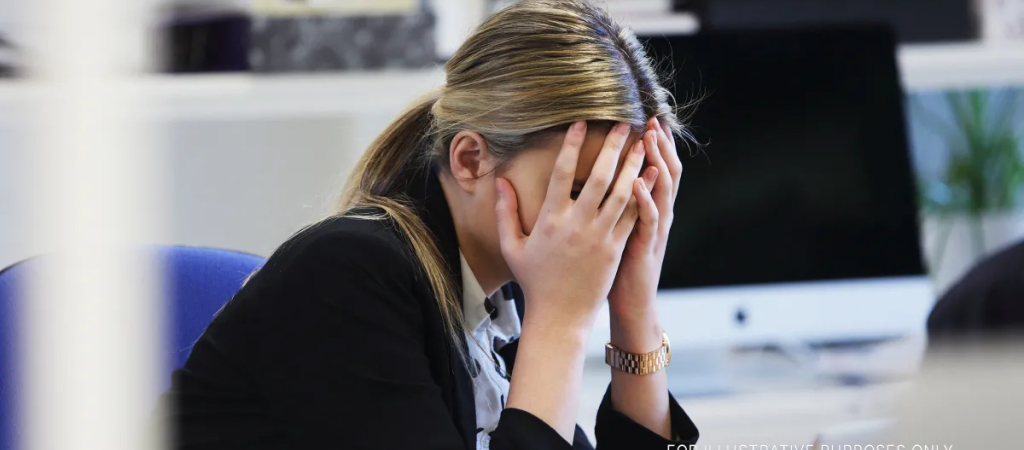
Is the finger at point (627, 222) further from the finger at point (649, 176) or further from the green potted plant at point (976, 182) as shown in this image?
the green potted plant at point (976, 182)

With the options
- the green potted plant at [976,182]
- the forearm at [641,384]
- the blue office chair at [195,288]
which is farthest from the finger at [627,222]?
the green potted plant at [976,182]

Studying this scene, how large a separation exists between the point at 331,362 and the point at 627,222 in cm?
35

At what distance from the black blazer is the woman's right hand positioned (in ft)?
0.34

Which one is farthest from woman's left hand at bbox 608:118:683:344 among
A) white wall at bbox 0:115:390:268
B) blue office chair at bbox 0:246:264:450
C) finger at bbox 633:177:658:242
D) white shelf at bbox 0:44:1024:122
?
white wall at bbox 0:115:390:268

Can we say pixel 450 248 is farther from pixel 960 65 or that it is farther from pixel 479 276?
pixel 960 65

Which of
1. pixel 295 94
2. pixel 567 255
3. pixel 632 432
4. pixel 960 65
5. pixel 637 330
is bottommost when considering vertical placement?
pixel 632 432

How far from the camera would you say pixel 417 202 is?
996 millimetres

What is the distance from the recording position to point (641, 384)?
3.34 feet

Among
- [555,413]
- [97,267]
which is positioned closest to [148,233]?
[97,267]

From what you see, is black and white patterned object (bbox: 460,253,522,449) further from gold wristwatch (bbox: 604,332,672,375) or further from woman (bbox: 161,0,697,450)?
gold wristwatch (bbox: 604,332,672,375)

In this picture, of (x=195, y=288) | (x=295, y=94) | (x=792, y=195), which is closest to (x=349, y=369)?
(x=195, y=288)

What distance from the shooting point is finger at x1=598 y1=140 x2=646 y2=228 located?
3.05 ft

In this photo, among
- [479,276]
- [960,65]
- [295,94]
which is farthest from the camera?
[960,65]

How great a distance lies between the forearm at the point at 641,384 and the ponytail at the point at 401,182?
197 mm
